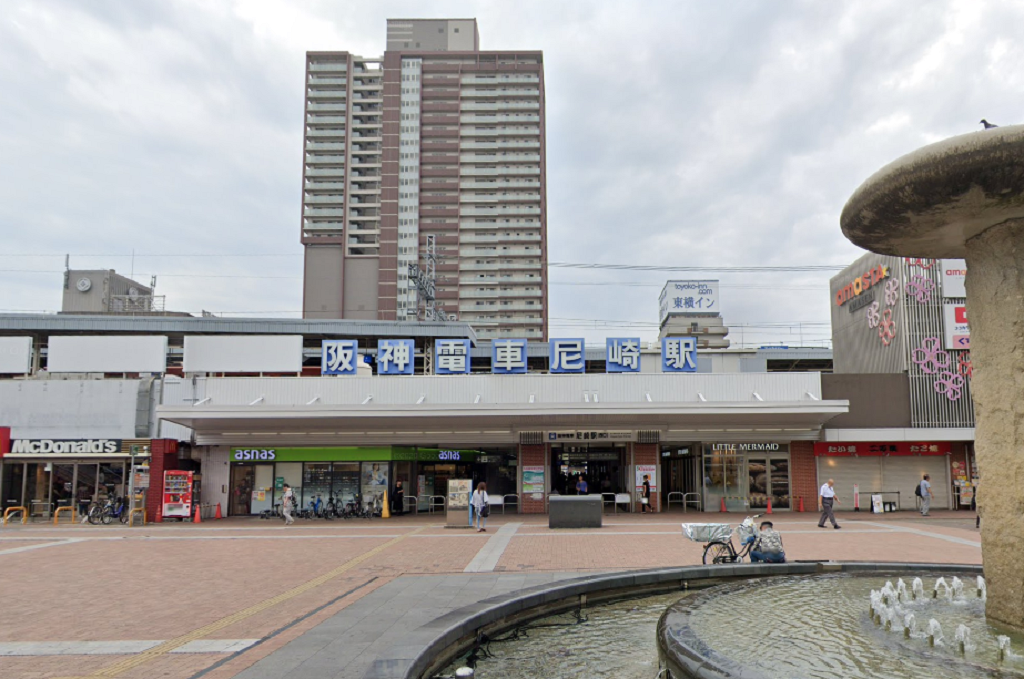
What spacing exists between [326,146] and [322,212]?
10.2 m

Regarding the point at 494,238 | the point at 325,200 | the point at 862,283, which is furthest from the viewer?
the point at 325,200

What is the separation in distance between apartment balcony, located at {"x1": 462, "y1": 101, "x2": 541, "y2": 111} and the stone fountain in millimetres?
104828

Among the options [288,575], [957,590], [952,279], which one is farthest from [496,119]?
[957,590]

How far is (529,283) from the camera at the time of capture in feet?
342

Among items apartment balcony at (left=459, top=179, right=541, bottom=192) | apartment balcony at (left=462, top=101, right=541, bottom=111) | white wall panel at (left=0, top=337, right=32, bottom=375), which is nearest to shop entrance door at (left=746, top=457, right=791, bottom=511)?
white wall panel at (left=0, top=337, right=32, bottom=375)

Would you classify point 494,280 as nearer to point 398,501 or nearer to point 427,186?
point 427,186

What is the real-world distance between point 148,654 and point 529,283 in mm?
96919

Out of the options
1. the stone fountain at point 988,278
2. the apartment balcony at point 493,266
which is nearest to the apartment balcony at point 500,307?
the apartment balcony at point 493,266

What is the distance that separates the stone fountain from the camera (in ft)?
22.4

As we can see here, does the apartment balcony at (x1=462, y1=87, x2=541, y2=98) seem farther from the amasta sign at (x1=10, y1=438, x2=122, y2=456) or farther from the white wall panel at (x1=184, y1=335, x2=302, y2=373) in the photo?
the amasta sign at (x1=10, y1=438, x2=122, y2=456)

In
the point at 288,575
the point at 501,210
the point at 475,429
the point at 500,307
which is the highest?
the point at 501,210

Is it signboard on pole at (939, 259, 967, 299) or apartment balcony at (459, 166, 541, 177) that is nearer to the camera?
signboard on pole at (939, 259, 967, 299)

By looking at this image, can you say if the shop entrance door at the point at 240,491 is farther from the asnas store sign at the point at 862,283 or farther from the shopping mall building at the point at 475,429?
the asnas store sign at the point at 862,283

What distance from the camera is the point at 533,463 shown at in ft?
90.5
